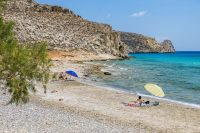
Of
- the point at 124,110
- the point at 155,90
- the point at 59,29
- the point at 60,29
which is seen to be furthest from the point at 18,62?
the point at 60,29

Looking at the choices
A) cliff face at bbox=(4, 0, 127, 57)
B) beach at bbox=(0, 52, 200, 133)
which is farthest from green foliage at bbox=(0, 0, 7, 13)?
cliff face at bbox=(4, 0, 127, 57)

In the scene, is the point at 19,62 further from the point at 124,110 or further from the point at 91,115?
the point at 124,110

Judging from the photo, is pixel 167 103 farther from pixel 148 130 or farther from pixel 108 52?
pixel 108 52

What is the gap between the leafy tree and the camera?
9.78 metres

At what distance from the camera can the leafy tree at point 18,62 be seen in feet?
32.1

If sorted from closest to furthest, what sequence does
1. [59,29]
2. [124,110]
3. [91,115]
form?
[91,115], [124,110], [59,29]

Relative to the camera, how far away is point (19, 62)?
9.88m

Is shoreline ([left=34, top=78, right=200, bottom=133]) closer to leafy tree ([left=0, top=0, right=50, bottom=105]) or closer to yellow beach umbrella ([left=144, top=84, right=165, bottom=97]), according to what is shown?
yellow beach umbrella ([left=144, top=84, right=165, bottom=97])

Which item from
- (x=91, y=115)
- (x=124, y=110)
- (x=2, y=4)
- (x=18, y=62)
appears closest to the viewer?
(x=18, y=62)

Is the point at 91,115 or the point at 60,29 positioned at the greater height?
A: the point at 60,29

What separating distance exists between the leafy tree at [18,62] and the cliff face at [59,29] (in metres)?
76.3

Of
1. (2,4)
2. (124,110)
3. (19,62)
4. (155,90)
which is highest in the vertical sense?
(2,4)

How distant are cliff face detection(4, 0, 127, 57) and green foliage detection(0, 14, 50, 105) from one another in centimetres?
7633

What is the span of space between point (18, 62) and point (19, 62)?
0.02 meters
